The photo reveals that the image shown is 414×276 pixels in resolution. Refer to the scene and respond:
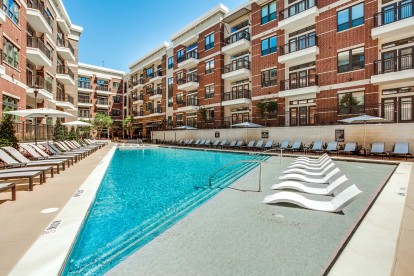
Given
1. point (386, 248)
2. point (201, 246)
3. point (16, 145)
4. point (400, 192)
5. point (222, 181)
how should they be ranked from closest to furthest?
point (386, 248)
point (201, 246)
point (400, 192)
point (222, 181)
point (16, 145)

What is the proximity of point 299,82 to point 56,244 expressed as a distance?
22.5 metres

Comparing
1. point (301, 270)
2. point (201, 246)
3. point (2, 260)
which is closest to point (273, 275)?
point (301, 270)

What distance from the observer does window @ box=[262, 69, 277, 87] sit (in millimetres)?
23844

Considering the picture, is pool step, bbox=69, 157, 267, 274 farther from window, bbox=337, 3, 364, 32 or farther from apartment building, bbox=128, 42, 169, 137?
apartment building, bbox=128, 42, 169, 137

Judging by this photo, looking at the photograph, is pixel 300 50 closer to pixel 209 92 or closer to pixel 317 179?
A: pixel 209 92

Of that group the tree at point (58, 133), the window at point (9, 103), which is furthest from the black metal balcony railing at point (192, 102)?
the window at point (9, 103)

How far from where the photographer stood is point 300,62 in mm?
22047

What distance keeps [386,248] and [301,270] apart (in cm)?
125

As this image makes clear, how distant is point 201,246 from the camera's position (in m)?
3.58

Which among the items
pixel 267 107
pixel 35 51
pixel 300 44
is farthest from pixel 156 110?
pixel 300 44

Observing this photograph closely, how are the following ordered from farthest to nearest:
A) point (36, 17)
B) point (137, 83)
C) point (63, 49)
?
point (137, 83)
point (63, 49)
point (36, 17)

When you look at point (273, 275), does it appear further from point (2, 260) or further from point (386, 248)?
point (2, 260)

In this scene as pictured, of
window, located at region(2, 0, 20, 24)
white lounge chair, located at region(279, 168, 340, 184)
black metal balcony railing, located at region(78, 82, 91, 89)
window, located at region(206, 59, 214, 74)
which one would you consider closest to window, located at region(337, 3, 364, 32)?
window, located at region(206, 59, 214, 74)

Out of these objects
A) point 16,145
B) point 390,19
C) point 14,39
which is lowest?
point 16,145
